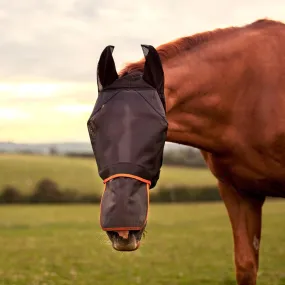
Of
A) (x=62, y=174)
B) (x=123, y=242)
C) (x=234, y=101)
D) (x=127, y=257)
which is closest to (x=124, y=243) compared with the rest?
(x=123, y=242)

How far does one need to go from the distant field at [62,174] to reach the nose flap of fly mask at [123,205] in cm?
3250

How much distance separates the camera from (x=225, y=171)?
265 inches

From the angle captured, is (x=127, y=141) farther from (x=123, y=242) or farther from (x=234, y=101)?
(x=234, y=101)

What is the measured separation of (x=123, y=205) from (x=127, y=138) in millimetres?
591

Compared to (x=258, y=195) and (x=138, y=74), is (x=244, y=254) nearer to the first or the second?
(x=258, y=195)

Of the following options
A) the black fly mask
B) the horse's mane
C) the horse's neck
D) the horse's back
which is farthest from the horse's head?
the horse's back

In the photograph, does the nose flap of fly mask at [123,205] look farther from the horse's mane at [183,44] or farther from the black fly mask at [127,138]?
the horse's mane at [183,44]

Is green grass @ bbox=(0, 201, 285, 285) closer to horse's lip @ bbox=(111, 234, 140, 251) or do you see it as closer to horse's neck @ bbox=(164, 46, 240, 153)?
horse's lip @ bbox=(111, 234, 140, 251)

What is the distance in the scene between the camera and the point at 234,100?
21.0 ft

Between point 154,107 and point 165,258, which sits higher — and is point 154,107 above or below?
above

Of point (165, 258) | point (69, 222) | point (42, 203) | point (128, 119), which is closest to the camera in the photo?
point (128, 119)

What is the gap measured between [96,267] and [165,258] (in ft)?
8.85

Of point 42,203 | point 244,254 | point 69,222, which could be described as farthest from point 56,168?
point 244,254

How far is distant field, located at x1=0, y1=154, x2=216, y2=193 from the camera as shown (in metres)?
39.2
